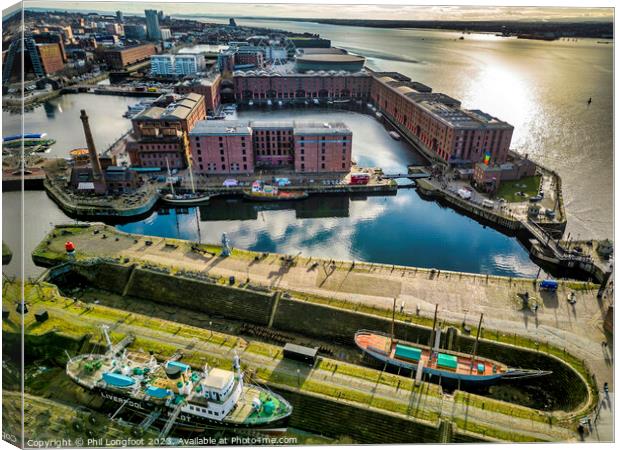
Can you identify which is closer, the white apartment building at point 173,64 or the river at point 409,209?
the river at point 409,209

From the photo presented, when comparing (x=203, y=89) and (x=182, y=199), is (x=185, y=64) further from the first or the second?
(x=182, y=199)

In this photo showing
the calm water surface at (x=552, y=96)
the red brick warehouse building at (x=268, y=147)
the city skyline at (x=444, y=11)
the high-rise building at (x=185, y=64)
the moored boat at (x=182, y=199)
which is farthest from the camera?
the high-rise building at (x=185, y=64)

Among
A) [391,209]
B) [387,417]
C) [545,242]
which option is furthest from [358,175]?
[387,417]

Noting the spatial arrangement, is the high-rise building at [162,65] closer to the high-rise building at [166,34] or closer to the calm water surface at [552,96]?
the high-rise building at [166,34]

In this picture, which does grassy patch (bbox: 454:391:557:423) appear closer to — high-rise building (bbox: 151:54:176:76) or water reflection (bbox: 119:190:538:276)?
water reflection (bbox: 119:190:538:276)

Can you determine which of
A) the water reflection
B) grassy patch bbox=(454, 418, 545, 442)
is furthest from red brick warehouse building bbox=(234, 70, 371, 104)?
grassy patch bbox=(454, 418, 545, 442)

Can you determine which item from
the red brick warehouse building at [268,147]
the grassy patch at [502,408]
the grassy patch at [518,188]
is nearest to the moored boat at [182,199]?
the red brick warehouse building at [268,147]

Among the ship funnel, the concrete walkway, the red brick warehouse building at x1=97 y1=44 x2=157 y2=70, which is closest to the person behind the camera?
the concrete walkway
